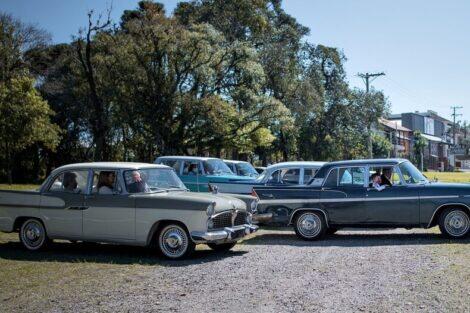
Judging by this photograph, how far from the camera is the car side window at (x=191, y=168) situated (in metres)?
19.3

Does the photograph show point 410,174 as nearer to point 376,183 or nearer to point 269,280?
point 376,183

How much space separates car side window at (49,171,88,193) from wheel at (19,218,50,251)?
0.81 m

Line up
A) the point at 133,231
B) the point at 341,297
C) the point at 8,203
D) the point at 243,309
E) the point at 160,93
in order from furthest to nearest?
the point at 160,93 → the point at 8,203 → the point at 133,231 → the point at 341,297 → the point at 243,309

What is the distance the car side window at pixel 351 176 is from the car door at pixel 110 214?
16.4 ft

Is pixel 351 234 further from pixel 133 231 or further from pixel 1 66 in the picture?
pixel 1 66

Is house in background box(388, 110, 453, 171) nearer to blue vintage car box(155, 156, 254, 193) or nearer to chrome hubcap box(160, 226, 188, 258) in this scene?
blue vintage car box(155, 156, 254, 193)

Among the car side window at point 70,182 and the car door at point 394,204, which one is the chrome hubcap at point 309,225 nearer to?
the car door at point 394,204

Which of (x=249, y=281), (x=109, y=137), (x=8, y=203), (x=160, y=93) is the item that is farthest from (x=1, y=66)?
(x=249, y=281)

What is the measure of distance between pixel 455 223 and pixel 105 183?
7.41m

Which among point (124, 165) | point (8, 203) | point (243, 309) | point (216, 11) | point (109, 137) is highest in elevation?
point (216, 11)

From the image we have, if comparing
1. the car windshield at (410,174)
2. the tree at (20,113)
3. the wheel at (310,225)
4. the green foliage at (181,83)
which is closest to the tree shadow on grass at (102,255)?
the wheel at (310,225)

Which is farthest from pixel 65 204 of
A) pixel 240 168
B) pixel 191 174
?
pixel 240 168

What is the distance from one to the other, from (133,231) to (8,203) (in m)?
3.10

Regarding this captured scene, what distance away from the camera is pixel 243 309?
21.4 feet
